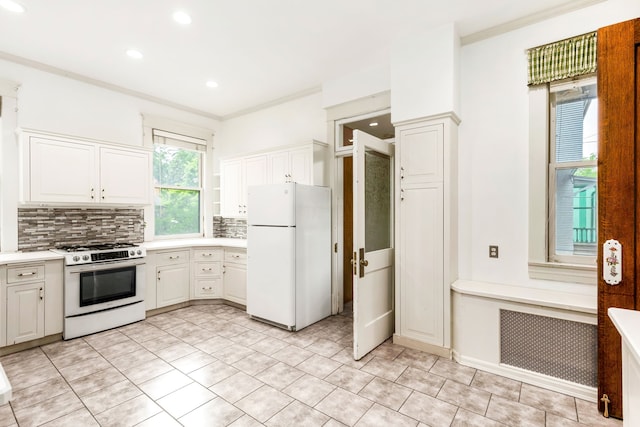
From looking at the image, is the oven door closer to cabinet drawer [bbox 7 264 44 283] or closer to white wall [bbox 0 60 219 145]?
cabinet drawer [bbox 7 264 44 283]

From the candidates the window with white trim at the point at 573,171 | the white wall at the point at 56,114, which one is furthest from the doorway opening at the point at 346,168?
the white wall at the point at 56,114

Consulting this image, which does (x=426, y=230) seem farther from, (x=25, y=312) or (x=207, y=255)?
(x=25, y=312)

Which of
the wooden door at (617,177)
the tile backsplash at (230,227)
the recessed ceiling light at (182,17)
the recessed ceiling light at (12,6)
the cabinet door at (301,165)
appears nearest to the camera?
the wooden door at (617,177)

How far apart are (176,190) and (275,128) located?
6.07 feet

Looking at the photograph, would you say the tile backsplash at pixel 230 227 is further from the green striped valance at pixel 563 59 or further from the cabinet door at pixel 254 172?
the green striped valance at pixel 563 59

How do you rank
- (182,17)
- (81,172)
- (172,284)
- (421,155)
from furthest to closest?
1. (172,284)
2. (81,172)
3. (421,155)
4. (182,17)

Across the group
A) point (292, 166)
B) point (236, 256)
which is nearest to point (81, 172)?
point (236, 256)

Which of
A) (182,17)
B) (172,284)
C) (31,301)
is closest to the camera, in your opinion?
(182,17)

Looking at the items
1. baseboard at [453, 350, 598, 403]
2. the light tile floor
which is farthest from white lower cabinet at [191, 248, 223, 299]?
baseboard at [453, 350, 598, 403]

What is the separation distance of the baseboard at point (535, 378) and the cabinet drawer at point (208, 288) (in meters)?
3.18

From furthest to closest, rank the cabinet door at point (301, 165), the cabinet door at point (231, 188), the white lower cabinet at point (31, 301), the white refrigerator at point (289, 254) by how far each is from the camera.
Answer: the cabinet door at point (231, 188) < the cabinet door at point (301, 165) < the white refrigerator at point (289, 254) < the white lower cabinet at point (31, 301)

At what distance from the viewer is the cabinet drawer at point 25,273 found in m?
2.97

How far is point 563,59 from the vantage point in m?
2.53

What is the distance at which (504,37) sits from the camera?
9.19 feet
